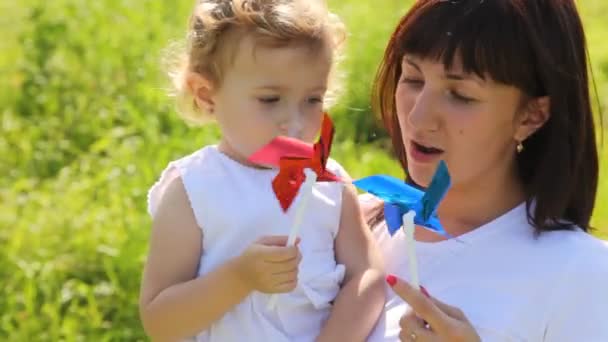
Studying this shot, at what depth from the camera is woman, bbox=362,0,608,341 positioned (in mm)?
2184

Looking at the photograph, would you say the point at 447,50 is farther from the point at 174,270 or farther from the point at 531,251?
the point at 174,270

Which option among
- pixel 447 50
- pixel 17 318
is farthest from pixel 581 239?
pixel 17 318

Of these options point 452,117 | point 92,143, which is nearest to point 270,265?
point 452,117

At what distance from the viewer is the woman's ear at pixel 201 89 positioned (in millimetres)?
2379

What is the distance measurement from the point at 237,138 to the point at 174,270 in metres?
0.25

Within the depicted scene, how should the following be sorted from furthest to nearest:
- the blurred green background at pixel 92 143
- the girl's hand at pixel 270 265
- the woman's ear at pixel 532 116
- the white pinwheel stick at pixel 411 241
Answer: the blurred green background at pixel 92 143, the woman's ear at pixel 532 116, the girl's hand at pixel 270 265, the white pinwheel stick at pixel 411 241

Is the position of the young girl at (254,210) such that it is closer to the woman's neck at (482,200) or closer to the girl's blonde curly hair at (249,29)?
the girl's blonde curly hair at (249,29)

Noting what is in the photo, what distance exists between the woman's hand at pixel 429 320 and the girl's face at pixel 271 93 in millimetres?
393

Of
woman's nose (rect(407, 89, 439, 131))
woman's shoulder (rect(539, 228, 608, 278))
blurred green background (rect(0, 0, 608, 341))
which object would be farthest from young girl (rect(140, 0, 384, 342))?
blurred green background (rect(0, 0, 608, 341))

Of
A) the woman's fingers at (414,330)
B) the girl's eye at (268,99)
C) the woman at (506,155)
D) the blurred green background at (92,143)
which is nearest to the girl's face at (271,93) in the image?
the girl's eye at (268,99)

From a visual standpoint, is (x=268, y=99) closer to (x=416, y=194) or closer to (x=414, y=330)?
(x=416, y=194)

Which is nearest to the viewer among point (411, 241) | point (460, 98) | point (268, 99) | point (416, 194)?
point (411, 241)

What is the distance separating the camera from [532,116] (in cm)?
227

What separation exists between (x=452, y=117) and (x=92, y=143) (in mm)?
3024
